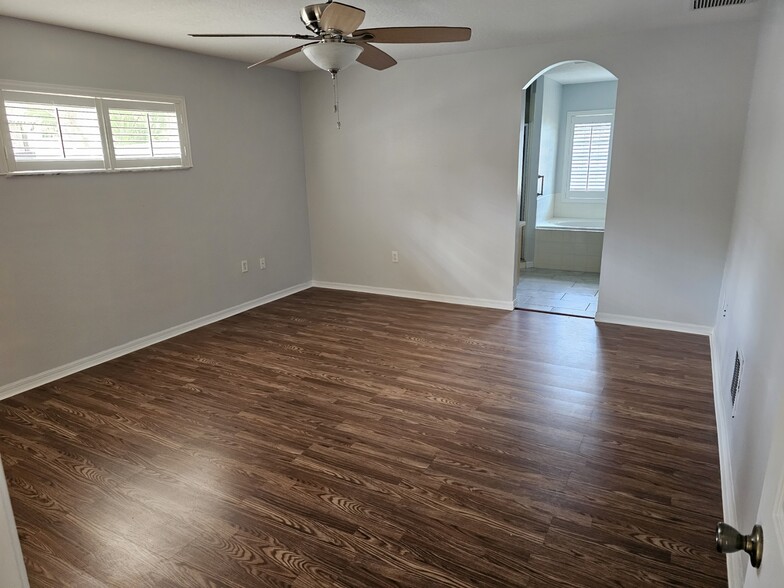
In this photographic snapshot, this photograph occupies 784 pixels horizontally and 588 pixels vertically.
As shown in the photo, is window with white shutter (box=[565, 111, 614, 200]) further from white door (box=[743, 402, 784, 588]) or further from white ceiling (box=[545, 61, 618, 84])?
white door (box=[743, 402, 784, 588])

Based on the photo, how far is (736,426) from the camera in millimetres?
2221

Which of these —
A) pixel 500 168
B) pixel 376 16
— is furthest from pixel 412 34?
pixel 500 168

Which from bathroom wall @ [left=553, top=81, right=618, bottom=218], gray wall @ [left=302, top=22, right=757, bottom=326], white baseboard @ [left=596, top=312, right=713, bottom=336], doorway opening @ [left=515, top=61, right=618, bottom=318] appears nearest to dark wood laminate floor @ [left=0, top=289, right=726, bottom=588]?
white baseboard @ [left=596, top=312, right=713, bottom=336]

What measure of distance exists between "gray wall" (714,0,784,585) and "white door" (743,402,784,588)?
0.06 feet

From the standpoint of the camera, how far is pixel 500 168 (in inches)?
188

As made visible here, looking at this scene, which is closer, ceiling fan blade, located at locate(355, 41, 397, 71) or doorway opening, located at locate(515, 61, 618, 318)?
ceiling fan blade, located at locate(355, 41, 397, 71)

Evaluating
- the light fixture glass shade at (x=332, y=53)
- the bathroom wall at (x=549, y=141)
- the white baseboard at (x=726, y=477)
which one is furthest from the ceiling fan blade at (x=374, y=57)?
the bathroom wall at (x=549, y=141)

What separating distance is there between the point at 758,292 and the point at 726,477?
84 centimetres

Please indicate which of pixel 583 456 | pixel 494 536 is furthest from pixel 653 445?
pixel 494 536

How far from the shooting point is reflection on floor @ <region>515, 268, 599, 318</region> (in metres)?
5.05

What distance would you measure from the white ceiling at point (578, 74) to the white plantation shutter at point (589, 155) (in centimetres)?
48

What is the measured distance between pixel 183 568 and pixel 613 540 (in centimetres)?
165

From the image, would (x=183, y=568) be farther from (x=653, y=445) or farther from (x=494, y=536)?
(x=653, y=445)

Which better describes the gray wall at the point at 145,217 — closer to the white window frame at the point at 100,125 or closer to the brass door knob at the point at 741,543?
the white window frame at the point at 100,125
